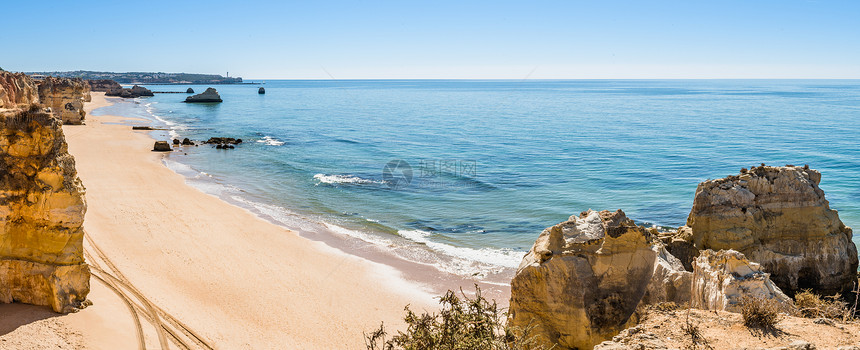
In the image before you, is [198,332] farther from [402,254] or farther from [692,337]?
[692,337]

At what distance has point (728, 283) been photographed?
29.1 feet

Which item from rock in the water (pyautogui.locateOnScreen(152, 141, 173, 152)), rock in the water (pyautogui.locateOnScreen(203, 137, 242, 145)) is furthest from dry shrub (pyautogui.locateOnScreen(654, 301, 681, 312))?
rock in the water (pyautogui.locateOnScreen(203, 137, 242, 145))

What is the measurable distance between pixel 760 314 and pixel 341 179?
33.3 meters

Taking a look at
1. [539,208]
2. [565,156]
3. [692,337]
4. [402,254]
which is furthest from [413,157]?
[692,337]

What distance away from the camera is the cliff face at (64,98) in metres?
57.8

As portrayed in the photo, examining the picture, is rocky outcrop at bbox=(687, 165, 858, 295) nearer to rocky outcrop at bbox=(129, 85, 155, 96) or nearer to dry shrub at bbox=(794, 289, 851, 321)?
Answer: dry shrub at bbox=(794, 289, 851, 321)

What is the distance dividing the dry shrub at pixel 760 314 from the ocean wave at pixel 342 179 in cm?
3122

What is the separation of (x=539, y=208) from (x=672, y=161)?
19.7m

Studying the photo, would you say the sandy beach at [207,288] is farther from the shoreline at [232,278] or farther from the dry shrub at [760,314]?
the dry shrub at [760,314]

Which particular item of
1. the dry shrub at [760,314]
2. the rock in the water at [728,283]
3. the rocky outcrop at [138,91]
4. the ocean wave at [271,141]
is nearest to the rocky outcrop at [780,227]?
the rock in the water at [728,283]

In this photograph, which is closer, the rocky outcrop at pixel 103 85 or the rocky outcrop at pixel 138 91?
the rocky outcrop at pixel 138 91

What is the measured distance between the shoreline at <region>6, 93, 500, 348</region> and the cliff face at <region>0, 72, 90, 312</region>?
3.17 ft

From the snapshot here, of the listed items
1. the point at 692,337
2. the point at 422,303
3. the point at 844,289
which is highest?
the point at 692,337

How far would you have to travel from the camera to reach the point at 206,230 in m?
24.1
